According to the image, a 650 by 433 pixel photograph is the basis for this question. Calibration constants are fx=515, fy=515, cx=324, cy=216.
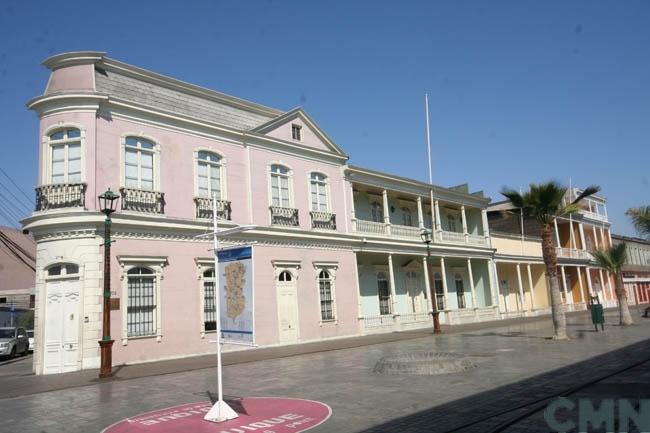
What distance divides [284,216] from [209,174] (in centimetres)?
401

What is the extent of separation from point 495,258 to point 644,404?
2959cm

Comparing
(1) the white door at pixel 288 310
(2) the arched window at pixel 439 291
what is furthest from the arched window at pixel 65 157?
(2) the arched window at pixel 439 291

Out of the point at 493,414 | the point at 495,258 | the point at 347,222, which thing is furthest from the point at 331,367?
the point at 495,258

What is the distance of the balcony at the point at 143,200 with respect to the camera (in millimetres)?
17719

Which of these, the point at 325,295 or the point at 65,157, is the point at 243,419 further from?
the point at 325,295

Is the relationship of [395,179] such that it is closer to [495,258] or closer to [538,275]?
[495,258]

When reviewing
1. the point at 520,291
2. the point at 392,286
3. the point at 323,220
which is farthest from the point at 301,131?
the point at 520,291

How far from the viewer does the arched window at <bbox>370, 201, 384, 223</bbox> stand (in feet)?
97.5

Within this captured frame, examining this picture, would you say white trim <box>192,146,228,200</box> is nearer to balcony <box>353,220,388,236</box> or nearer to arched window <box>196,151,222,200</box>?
arched window <box>196,151,222,200</box>

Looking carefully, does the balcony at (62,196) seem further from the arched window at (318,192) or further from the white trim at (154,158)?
the arched window at (318,192)

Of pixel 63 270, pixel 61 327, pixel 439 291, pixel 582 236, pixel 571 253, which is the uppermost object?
pixel 582 236

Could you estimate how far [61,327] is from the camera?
1631 centimetres

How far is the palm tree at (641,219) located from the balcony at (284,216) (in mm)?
17212

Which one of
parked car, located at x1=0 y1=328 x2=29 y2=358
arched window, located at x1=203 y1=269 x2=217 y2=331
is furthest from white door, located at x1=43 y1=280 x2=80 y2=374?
parked car, located at x1=0 y1=328 x2=29 y2=358
